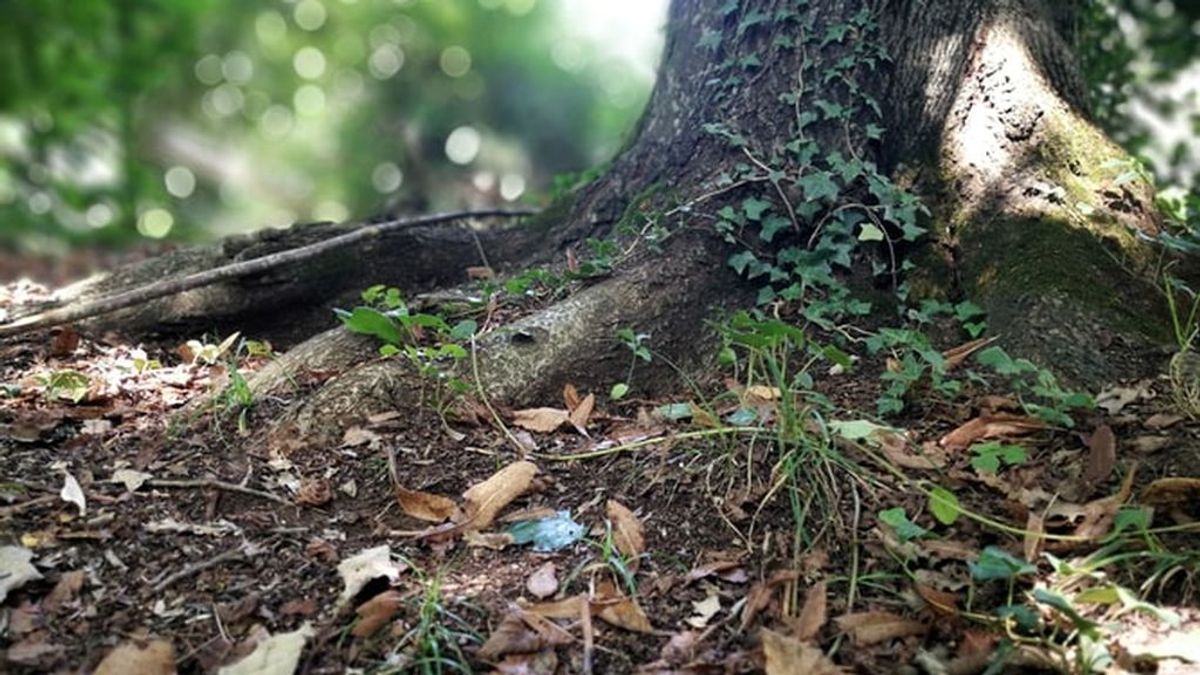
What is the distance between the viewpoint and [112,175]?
9.52 metres

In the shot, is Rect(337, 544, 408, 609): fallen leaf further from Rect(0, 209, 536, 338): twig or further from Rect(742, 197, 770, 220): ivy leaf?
Rect(742, 197, 770, 220): ivy leaf

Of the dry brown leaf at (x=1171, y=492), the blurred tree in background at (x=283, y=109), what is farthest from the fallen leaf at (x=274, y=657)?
the blurred tree in background at (x=283, y=109)

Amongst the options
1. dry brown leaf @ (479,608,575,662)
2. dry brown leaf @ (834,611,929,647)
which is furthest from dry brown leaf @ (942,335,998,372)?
dry brown leaf @ (479,608,575,662)

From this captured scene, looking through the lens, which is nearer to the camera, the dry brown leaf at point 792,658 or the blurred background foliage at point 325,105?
the dry brown leaf at point 792,658

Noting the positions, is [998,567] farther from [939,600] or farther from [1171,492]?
[1171,492]

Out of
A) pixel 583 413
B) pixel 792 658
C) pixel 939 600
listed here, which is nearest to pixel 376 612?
pixel 792 658

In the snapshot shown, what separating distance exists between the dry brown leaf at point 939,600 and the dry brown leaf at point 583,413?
0.91 meters

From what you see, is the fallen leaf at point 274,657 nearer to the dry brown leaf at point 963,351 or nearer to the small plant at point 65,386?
the small plant at point 65,386

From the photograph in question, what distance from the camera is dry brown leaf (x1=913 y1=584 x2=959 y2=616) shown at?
1.48m

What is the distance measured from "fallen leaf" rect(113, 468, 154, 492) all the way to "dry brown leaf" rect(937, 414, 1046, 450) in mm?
1802

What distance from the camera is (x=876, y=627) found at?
4.83 feet

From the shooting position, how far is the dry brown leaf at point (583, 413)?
2.16m

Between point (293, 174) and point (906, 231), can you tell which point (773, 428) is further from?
point (293, 174)

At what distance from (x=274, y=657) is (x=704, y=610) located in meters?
0.76
